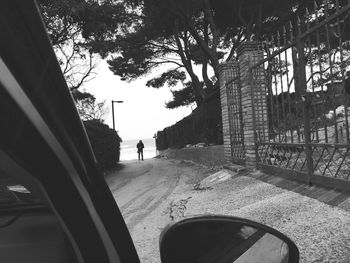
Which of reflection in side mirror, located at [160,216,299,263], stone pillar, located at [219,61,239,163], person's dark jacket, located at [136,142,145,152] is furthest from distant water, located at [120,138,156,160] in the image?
reflection in side mirror, located at [160,216,299,263]

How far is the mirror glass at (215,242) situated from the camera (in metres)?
1.33

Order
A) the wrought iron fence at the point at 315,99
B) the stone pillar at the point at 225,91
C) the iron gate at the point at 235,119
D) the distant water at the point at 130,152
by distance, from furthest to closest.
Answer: the distant water at the point at 130,152 < the stone pillar at the point at 225,91 < the iron gate at the point at 235,119 < the wrought iron fence at the point at 315,99

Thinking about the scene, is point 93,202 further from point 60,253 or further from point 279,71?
point 279,71

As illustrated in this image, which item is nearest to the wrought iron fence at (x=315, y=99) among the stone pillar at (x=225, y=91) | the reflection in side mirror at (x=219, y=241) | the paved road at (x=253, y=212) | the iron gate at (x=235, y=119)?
the paved road at (x=253, y=212)

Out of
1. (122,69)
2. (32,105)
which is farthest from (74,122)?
(122,69)

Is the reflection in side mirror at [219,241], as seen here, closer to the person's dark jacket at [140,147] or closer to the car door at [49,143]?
the car door at [49,143]

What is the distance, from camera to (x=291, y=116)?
6.73m

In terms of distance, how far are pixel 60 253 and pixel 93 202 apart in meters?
0.34

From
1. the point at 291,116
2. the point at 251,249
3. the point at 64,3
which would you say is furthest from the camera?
the point at 64,3

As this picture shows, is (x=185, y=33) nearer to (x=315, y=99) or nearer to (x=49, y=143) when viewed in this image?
(x=315, y=99)

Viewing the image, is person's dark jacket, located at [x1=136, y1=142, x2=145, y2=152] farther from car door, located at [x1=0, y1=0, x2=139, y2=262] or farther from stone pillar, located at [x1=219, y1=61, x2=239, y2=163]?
car door, located at [x1=0, y1=0, x2=139, y2=262]

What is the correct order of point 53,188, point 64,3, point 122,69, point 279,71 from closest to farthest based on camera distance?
point 53,188, point 279,71, point 64,3, point 122,69

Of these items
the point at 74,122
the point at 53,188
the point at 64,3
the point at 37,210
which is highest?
the point at 64,3

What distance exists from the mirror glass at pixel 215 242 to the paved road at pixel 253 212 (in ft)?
0.52
